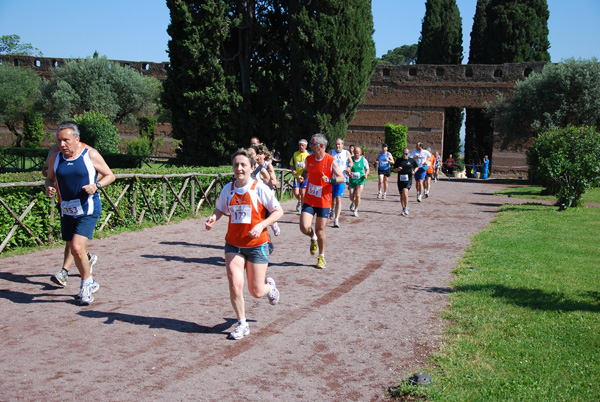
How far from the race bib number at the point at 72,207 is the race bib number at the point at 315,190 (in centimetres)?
369

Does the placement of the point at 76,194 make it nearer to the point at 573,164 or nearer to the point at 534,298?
the point at 534,298

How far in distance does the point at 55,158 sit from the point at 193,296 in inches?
93.0

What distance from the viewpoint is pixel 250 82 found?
2234 centimetres

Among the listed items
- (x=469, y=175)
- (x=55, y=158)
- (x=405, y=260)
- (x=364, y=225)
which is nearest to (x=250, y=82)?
(x=364, y=225)

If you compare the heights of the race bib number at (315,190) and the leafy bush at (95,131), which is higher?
the leafy bush at (95,131)

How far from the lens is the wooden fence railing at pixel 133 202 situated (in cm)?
918

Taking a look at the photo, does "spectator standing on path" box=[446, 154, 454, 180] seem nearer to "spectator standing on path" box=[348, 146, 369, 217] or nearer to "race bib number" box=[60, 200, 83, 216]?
"spectator standing on path" box=[348, 146, 369, 217]

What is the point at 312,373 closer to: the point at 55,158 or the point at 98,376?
the point at 98,376

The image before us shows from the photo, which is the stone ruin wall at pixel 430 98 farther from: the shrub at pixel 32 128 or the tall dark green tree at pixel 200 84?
the shrub at pixel 32 128

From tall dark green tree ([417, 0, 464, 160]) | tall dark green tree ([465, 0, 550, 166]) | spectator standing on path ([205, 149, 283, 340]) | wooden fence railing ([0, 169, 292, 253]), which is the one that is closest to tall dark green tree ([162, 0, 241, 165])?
wooden fence railing ([0, 169, 292, 253])

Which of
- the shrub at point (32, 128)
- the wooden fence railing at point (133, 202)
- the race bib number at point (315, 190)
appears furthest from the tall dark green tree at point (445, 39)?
the race bib number at point (315, 190)

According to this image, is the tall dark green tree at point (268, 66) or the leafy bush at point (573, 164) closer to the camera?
the leafy bush at point (573, 164)

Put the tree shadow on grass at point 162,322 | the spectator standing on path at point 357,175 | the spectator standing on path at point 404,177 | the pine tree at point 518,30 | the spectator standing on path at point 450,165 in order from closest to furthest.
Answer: the tree shadow on grass at point 162,322
the spectator standing on path at point 357,175
the spectator standing on path at point 404,177
the spectator standing on path at point 450,165
the pine tree at point 518,30

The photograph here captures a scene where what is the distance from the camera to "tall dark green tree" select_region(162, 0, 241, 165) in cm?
2025
